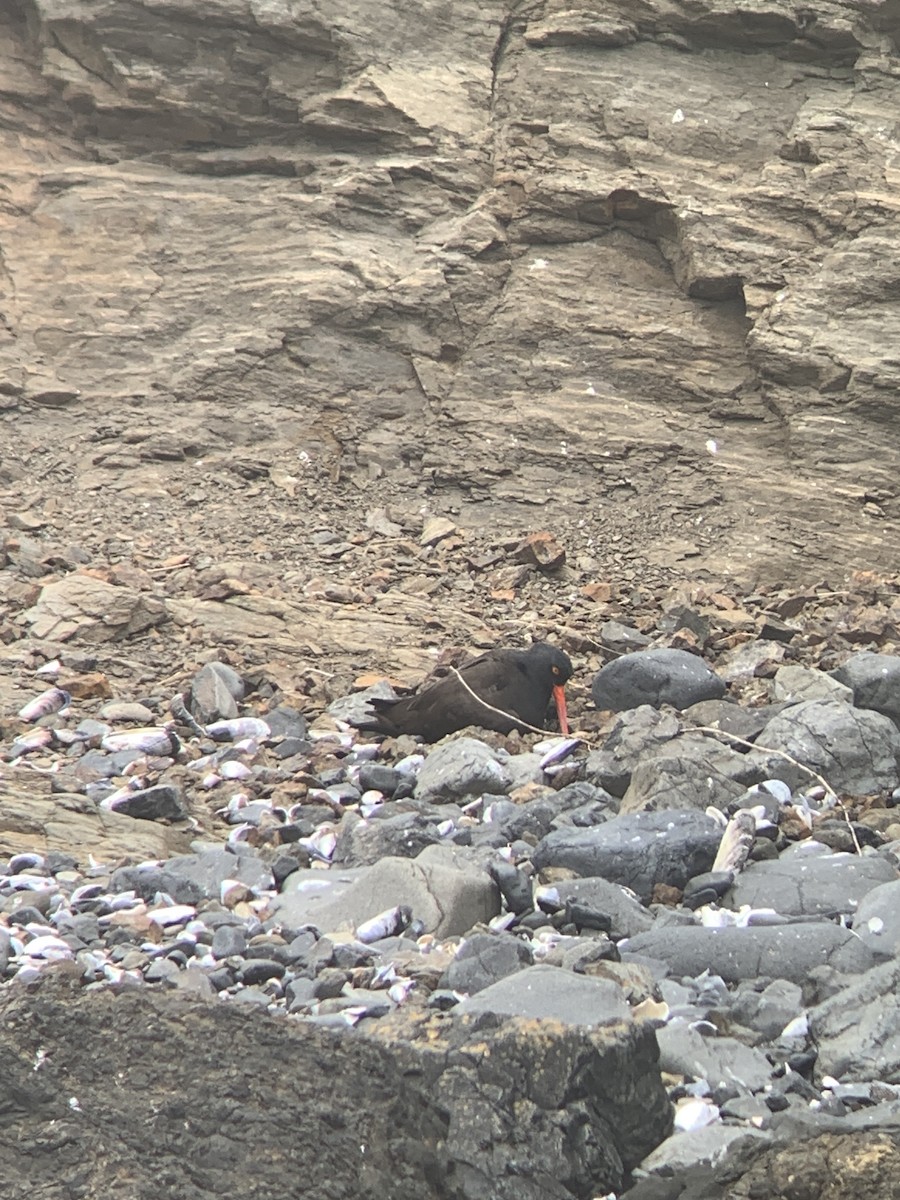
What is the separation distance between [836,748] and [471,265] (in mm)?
5759

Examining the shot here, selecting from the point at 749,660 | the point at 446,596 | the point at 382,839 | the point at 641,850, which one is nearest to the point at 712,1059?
the point at 641,850

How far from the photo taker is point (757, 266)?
35.0ft

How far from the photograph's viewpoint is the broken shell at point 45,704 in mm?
7367

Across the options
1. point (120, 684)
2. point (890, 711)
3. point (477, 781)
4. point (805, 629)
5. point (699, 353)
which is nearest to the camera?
point (477, 781)

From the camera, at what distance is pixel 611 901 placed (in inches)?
194

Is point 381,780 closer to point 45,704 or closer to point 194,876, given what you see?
point 194,876

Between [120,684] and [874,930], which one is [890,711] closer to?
[874,930]

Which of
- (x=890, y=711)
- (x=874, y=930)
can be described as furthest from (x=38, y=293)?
(x=874, y=930)

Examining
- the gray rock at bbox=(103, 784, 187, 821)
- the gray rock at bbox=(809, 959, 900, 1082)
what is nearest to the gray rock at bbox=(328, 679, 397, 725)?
the gray rock at bbox=(103, 784, 187, 821)

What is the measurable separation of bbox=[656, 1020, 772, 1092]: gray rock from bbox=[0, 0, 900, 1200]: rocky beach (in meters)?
0.01

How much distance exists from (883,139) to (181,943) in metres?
8.35

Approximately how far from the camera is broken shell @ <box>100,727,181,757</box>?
701 centimetres

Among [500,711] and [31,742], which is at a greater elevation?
[500,711]

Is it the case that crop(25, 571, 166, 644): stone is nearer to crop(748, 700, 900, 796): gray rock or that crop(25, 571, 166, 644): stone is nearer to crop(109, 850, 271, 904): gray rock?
crop(109, 850, 271, 904): gray rock
